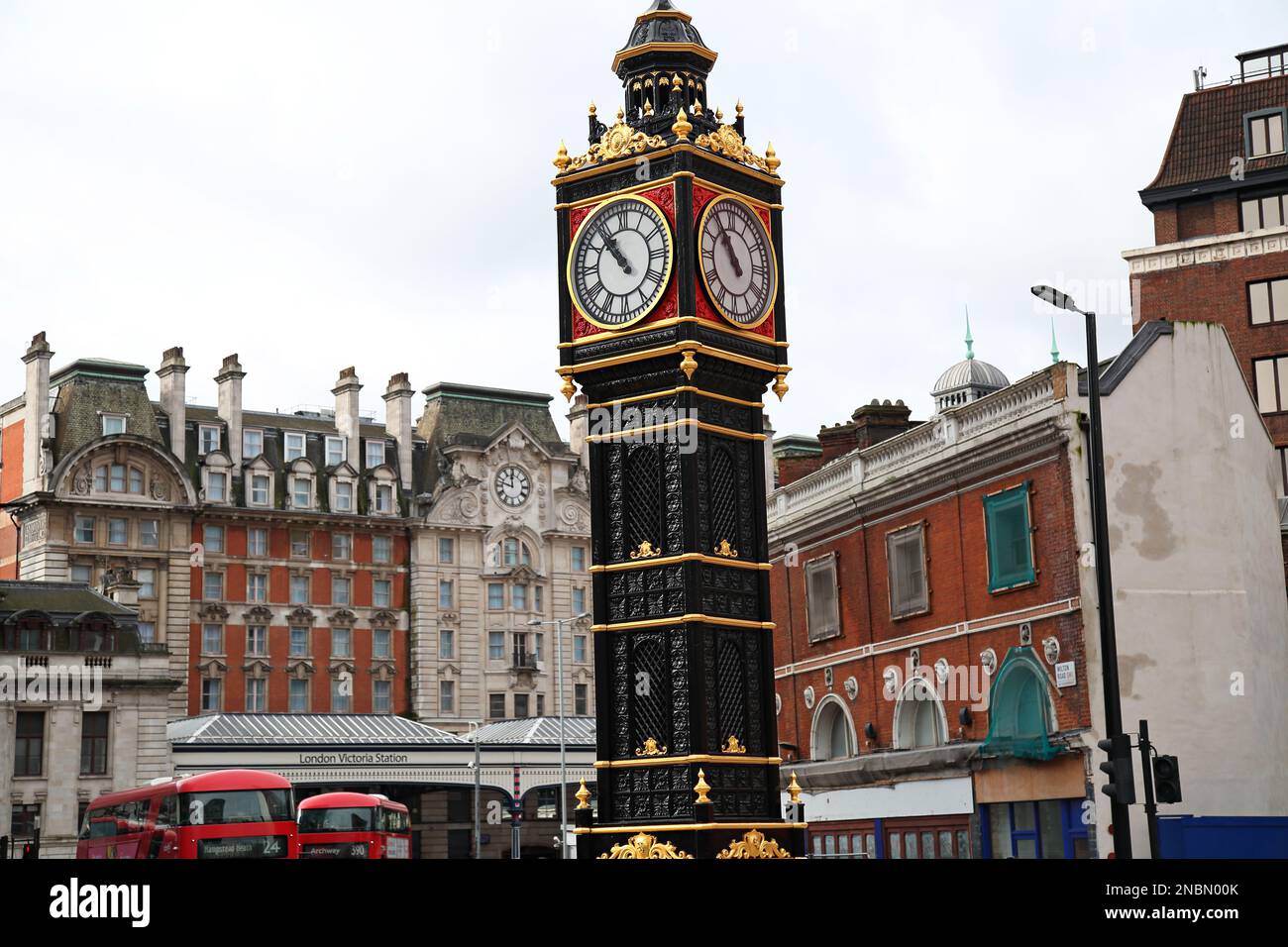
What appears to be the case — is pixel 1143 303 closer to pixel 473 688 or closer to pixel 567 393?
pixel 567 393

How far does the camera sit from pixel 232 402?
8900 cm

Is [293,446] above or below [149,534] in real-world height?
above

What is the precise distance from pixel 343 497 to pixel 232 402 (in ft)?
25.5

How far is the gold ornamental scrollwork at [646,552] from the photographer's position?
21.1 metres

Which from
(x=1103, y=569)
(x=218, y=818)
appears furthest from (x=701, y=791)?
(x=218, y=818)

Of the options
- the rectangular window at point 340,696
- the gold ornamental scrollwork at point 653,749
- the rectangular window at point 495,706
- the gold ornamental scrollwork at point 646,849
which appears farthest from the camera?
the rectangular window at point 495,706

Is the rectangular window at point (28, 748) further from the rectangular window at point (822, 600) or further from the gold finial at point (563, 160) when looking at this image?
the gold finial at point (563, 160)

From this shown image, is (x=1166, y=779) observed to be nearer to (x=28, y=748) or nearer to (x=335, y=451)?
(x=28, y=748)

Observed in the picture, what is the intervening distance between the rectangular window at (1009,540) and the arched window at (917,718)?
141 inches

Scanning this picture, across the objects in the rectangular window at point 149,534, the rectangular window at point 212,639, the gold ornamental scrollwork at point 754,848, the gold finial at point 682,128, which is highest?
the rectangular window at point 149,534

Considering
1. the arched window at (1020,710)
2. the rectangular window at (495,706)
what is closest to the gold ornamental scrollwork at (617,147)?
the arched window at (1020,710)

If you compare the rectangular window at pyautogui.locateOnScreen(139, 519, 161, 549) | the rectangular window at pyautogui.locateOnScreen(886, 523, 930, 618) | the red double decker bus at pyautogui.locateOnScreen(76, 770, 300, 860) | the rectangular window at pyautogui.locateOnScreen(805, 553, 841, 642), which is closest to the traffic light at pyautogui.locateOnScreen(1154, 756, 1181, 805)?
the rectangular window at pyautogui.locateOnScreen(886, 523, 930, 618)
